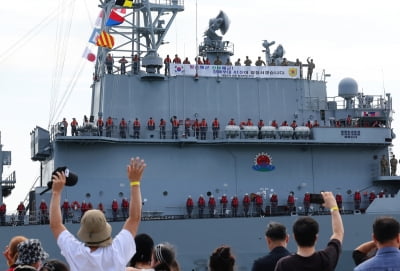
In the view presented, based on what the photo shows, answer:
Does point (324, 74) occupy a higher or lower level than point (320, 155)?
higher

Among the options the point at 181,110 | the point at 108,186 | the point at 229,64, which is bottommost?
the point at 108,186

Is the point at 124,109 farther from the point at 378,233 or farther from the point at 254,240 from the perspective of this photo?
the point at 378,233

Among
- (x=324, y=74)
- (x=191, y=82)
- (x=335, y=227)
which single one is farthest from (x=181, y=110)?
(x=335, y=227)

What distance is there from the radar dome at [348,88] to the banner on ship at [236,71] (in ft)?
5.27

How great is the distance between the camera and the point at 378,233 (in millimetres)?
5914

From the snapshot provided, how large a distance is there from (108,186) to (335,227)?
19451 millimetres

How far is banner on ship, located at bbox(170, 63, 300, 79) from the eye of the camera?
89.9 feet

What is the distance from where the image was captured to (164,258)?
22.1 ft

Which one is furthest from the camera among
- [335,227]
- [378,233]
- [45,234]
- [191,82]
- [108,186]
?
[191,82]

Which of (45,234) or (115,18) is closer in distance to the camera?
(45,234)

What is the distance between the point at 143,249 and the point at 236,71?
2159cm

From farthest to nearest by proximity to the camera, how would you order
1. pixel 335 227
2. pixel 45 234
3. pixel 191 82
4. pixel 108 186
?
1. pixel 191 82
2. pixel 108 186
3. pixel 45 234
4. pixel 335 227

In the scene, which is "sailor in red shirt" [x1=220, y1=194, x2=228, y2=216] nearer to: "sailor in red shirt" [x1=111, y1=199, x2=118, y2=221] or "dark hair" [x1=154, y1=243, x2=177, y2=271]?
"sailor in red shirt" [x1=111, y1=199, x2=118, y2=221]

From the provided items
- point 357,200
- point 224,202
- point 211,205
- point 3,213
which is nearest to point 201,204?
point 211,205
